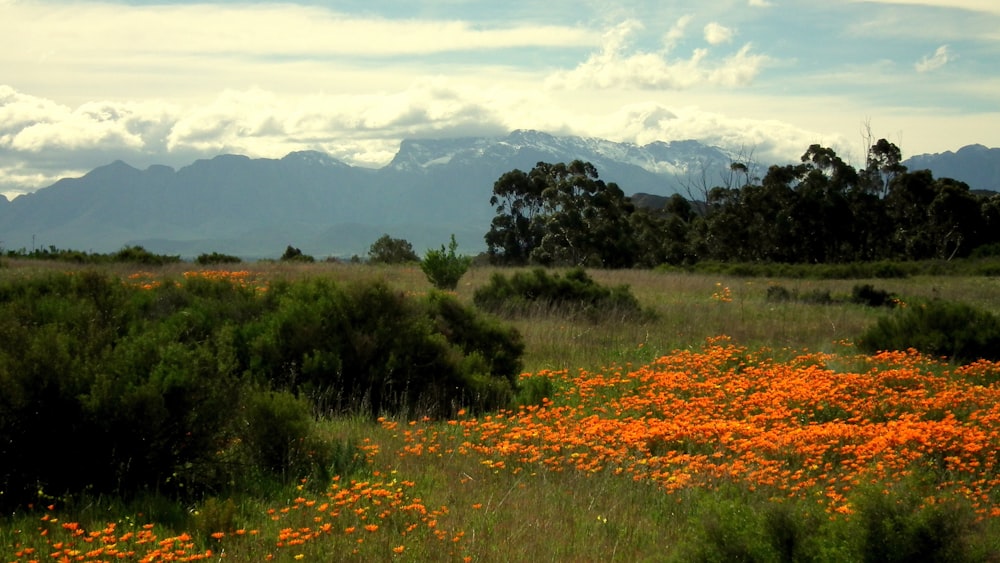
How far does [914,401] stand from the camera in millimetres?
9023

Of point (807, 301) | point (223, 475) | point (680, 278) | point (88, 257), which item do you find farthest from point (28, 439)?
point (88, 257)

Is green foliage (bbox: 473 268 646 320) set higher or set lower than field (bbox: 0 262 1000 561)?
higher

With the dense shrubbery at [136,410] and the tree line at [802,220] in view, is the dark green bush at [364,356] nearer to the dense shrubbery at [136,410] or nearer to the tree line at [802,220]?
the dense shrubbery at [136,410]

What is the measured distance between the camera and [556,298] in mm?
19516

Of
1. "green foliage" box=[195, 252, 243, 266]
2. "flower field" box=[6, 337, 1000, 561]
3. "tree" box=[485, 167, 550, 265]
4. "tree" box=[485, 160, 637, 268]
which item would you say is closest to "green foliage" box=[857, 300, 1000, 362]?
"flower field" box=[6, 337, 1000, 561]

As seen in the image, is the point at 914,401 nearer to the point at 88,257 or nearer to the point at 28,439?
the point at 28,439

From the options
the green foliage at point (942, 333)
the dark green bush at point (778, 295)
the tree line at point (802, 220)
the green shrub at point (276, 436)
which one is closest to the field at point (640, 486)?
the green shrub at point (276, 436)

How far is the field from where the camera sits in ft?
14.9

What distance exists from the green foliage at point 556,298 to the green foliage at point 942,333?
4997 mm

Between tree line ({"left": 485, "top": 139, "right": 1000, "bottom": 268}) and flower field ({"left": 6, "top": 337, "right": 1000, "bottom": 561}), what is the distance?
130 feet

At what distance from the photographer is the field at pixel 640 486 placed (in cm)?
454

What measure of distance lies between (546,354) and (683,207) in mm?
51421

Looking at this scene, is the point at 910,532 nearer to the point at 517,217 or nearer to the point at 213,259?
the point at 213,259

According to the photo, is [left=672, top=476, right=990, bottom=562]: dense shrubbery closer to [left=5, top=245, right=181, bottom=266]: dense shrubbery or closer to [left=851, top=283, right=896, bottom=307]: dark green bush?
[left=851, top=283, right=896, bottom=307]: dark green bush
